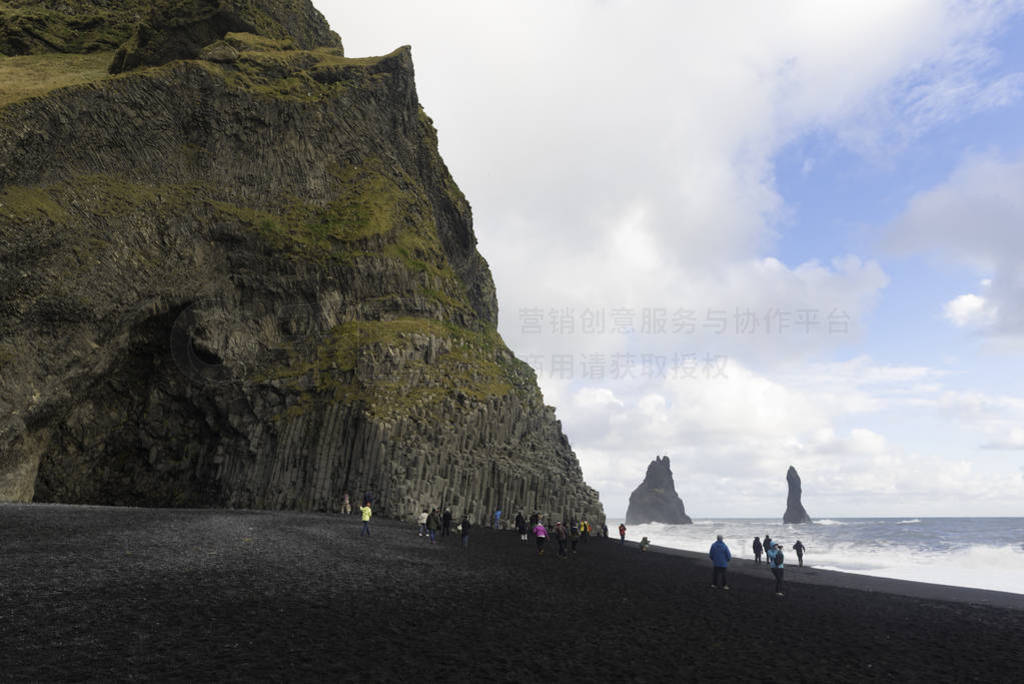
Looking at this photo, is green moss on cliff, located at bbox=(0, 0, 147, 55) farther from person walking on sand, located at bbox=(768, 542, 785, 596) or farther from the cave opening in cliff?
person walking on sand, located at bbox=(768, 542, 785, 596)

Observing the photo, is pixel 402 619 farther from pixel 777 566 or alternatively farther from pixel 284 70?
pixel 284 70

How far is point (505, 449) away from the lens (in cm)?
5316

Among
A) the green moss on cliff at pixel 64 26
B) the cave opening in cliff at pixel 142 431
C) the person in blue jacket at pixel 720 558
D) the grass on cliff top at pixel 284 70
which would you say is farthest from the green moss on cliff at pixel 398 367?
the green moss on cliff at pixel 64 26

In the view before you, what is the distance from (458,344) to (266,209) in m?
22.2

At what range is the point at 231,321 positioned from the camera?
171 feet

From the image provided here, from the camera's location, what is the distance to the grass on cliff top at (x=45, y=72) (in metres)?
53.9

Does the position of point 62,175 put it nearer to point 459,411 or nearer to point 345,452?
point 345,452

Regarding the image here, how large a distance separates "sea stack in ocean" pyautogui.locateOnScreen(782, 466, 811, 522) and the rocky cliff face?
149130 mm

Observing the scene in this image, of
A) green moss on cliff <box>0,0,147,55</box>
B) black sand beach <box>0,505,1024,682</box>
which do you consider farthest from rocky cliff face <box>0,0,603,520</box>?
black sand beach <box>0,505,1024,682</box>

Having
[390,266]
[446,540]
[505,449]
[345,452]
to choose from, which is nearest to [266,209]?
[390,266]

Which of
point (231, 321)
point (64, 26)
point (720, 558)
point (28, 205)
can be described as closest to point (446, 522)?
point (720, 558)

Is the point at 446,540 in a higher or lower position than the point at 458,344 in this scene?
lower

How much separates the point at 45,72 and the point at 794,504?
7850 inches

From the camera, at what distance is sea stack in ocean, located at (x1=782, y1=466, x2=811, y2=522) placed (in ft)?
613
